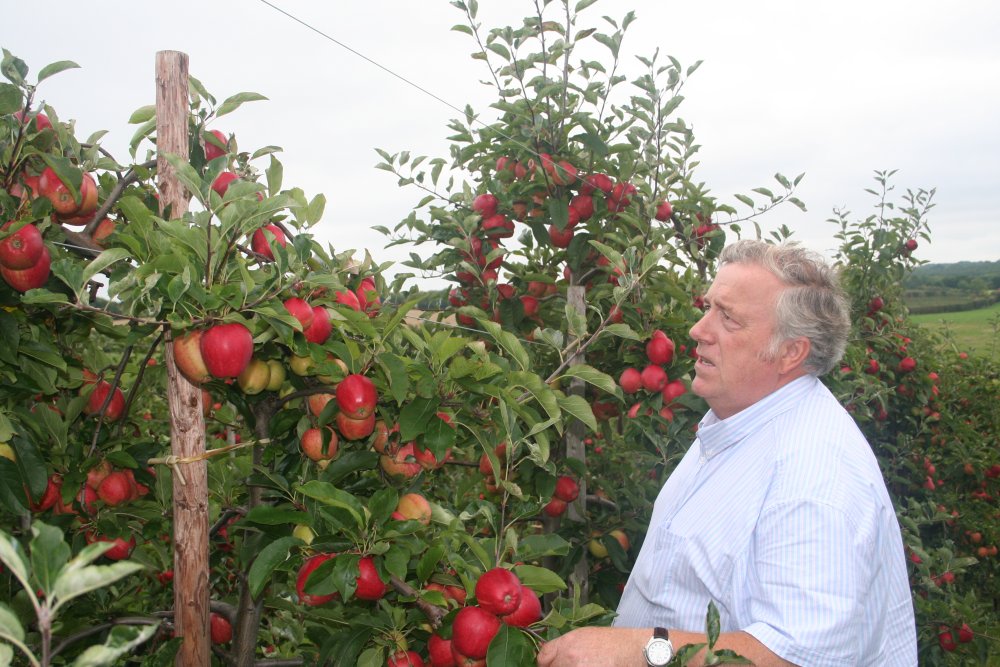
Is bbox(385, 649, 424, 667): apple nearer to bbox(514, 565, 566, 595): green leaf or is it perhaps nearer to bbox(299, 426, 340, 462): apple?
bbox(514, 565, 566, 595): green leaf

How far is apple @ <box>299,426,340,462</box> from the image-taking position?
170 cm

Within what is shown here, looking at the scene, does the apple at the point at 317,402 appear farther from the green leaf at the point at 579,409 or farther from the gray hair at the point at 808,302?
the gray hair at the point at 808,302

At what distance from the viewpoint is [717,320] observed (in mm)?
1786

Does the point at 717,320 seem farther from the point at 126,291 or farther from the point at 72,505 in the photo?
the point at 72,505

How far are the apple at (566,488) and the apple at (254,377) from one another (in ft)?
4.56

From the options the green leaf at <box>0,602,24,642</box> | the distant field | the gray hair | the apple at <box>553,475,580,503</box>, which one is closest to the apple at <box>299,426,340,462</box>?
the gray hair

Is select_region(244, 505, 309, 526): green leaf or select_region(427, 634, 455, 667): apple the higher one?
select_region(244, 505, 309, 526): green leaf

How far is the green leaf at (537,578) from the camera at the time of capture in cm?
150

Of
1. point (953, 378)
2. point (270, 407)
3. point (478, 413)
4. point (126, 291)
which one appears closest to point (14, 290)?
point (126, 291)

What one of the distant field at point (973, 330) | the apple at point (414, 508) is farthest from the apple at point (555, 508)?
the distant field at point (973, 330)

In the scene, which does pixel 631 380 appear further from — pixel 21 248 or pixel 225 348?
pixel 21 248

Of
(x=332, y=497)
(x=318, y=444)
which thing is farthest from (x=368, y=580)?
(x=318, y=444)

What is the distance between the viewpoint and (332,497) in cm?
137

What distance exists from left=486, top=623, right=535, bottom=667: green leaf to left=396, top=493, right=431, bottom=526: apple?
33 cm
